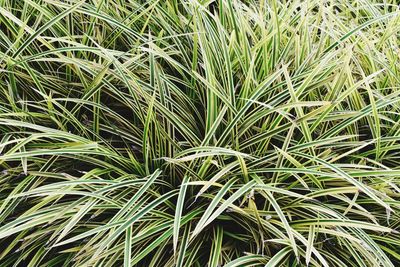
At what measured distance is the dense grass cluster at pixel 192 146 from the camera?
1.67m

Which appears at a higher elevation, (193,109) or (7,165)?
(7,165)

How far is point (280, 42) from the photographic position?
7.01ft

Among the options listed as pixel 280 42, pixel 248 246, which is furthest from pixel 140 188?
pixel 280 42

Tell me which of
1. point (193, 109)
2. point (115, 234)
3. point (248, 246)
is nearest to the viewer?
point (115, 234)

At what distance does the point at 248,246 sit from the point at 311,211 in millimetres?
231

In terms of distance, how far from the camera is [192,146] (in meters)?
1.88

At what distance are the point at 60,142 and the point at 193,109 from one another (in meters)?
0.48

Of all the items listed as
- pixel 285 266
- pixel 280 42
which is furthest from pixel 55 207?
pixel 280 42

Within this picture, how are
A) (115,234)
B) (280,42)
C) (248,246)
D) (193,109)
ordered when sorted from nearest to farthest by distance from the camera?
(115,234) → (248,246) → (193,109) → (280,42)

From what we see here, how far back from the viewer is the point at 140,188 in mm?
1719

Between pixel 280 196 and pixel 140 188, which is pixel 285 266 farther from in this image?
pixel 140 188

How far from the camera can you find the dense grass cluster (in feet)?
5.46

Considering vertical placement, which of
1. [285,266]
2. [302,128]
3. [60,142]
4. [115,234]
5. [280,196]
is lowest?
[285,266]

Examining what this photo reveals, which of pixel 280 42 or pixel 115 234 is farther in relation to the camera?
pixel 280 42
